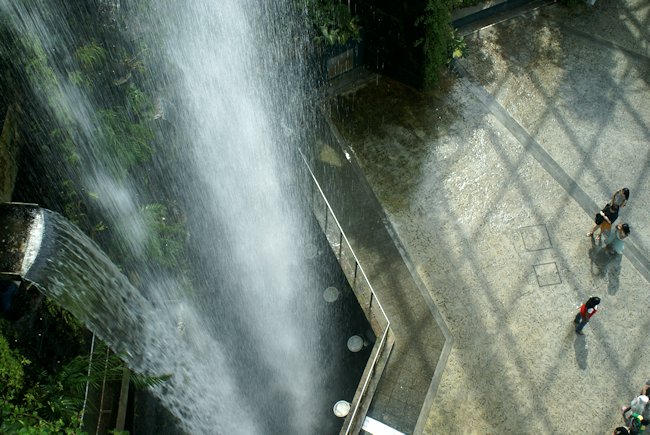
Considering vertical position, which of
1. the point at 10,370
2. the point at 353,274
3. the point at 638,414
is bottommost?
the point at 638,414

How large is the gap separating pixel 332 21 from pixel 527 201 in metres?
5.39

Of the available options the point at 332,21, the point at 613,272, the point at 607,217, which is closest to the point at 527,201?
the point at 607,217

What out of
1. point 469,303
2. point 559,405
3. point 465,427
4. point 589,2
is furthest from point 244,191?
point 589,2

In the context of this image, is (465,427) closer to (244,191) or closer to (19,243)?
(244,191)

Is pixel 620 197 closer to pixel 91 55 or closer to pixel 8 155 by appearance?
pixel 91 55

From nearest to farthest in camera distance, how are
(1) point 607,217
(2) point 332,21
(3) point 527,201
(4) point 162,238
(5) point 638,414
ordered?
(5) point 638,414 → (4) point 162,238 → (1) point 607,217 → (3) point 527,201 → (2) point 332,21

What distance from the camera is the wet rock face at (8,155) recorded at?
895cm

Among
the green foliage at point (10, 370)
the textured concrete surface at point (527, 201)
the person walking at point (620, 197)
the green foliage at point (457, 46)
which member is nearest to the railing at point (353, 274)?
the textured concrete surface at point (527, 201)

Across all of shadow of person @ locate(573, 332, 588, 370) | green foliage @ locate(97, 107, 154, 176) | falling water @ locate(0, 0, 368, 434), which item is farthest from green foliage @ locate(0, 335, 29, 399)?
shadow of person @ locate(573, 332, 588, 370)

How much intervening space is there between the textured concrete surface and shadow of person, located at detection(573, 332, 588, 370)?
0.10 ft

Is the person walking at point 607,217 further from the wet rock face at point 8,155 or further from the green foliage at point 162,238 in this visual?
the wet rock face at point 8,155

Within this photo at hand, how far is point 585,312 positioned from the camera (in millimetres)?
10523

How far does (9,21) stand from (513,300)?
30.6ft

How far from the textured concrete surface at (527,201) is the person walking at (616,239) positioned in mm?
215
